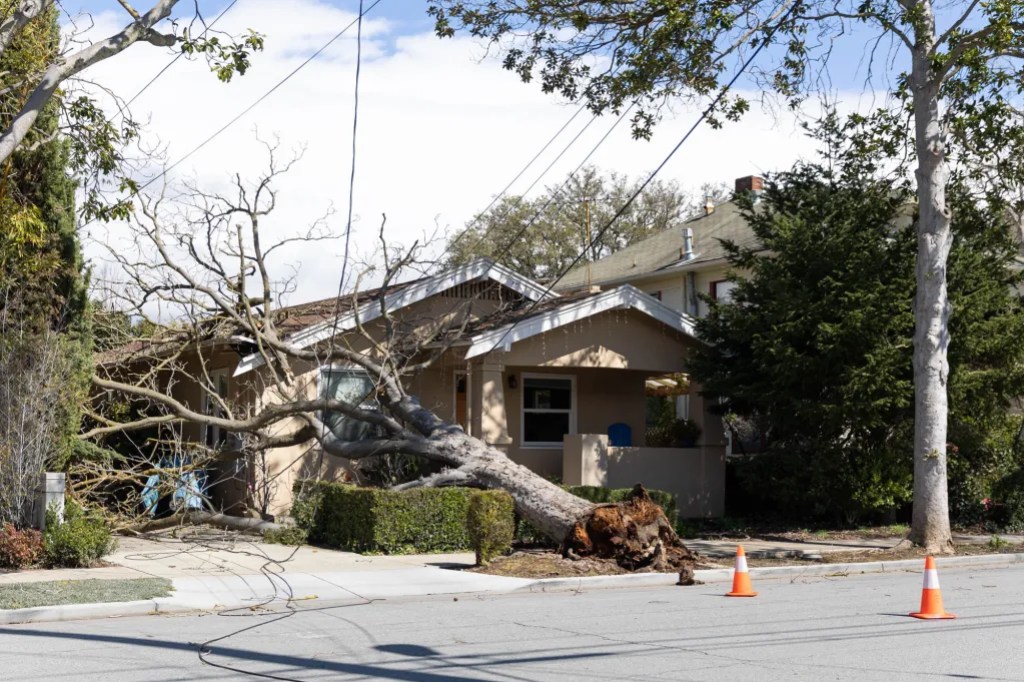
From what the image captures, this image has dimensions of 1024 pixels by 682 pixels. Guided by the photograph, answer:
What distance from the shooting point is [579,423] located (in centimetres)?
2312

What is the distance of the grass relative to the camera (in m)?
11.0

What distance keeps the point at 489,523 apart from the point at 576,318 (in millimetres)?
6946

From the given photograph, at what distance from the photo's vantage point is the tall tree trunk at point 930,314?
56.4ft

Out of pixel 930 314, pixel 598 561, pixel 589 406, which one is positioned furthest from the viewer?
pixel 589 406

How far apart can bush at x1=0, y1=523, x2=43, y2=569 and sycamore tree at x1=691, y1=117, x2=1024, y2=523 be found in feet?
39.6

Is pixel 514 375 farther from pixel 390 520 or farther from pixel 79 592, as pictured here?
pixel 79 592

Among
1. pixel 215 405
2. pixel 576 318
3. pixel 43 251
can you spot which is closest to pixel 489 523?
pixel 576 318

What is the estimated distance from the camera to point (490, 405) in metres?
20.1

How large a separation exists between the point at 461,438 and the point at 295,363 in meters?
4.02

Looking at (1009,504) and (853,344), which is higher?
(853,344)

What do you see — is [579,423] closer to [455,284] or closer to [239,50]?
[455,284]

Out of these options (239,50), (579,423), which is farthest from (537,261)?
(239,50)

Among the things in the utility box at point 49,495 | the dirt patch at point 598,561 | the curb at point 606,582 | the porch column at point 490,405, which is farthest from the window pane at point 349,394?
the curb at point 606,582

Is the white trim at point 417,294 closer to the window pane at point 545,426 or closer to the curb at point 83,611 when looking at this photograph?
the window pane at point 545,426
